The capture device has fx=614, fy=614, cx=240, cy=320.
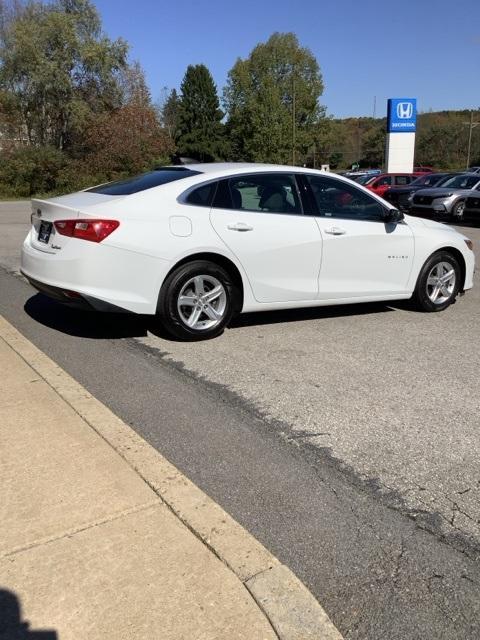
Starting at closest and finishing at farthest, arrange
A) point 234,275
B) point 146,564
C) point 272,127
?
1. point 146,564
2. point 234,275
3. point 272,127

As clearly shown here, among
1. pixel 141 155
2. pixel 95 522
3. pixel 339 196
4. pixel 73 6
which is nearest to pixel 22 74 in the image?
pixel 73 6

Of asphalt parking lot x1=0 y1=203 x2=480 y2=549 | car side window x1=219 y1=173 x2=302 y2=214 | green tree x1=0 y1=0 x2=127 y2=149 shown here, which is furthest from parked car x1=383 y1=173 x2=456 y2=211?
green tree x1=0 y1=0 x2=127 y2=149

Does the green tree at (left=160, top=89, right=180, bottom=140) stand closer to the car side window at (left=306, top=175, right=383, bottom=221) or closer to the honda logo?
the honda logo

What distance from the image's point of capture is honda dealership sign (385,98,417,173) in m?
35.2

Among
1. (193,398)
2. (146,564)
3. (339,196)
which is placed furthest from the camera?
(339,196)

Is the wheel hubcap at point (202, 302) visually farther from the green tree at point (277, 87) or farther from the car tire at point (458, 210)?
the green tree at point (277, 87)

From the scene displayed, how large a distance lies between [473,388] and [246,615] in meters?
2.98

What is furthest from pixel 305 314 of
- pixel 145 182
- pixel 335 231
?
pixel 145 182

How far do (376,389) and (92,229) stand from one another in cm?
263

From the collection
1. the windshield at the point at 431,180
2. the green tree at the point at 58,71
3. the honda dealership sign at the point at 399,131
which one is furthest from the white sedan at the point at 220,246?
the green tree at the point at 58,71

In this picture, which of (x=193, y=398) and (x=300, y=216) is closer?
(x=193, y=398)

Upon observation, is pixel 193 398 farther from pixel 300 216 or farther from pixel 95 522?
pixel 300 216

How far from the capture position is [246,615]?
2.26 m

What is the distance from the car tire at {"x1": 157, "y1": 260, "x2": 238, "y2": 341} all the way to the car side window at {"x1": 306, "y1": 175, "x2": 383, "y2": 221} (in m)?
1.32
